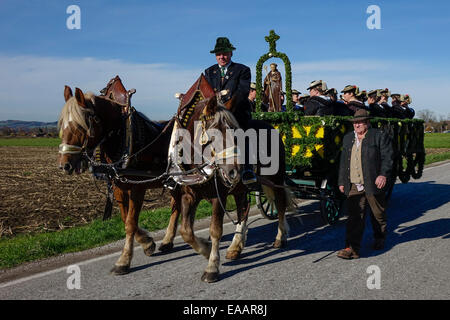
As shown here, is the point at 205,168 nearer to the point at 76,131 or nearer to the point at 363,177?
the point at 76,131

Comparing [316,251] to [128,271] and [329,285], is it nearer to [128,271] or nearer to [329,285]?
[329,285]

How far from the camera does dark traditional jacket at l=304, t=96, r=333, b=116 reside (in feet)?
28.5

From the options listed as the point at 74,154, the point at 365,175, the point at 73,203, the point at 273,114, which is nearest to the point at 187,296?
the point at 74,154

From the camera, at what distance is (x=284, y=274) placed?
16.2 ft

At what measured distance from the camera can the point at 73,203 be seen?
9953 millimetres

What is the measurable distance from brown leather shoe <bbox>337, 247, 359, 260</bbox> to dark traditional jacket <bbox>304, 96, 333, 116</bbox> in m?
3.83

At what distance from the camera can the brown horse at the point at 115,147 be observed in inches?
171

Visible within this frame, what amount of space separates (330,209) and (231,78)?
3392 millimetres

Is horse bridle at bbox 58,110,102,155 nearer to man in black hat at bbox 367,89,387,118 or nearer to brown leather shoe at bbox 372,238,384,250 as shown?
brown leather shoe at bbox 372,238,384,250

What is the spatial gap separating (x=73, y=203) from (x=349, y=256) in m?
7.09

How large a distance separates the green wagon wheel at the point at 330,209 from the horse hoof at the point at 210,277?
3026 millimetres

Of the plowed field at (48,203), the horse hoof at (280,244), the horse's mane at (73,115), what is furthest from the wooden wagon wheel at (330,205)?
the horse's mane at (73,115)

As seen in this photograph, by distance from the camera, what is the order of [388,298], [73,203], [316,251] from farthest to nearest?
[73,203] → [316,251] → [388,298]

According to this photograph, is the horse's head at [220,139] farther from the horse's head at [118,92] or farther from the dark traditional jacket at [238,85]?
the horse's head at [118,92]
